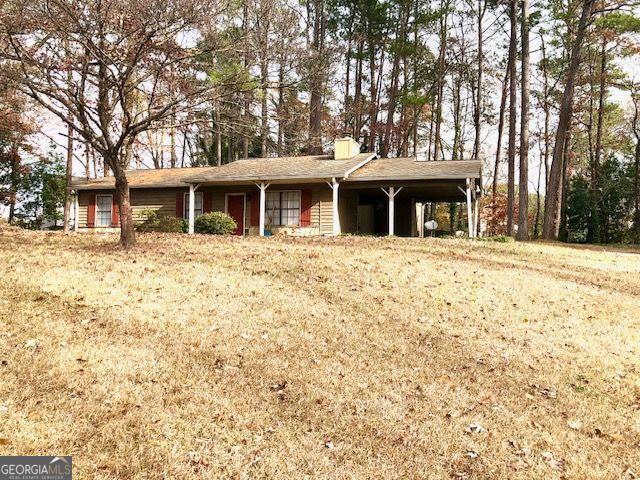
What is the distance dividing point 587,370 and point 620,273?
355 inches

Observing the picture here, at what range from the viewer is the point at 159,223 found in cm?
2253

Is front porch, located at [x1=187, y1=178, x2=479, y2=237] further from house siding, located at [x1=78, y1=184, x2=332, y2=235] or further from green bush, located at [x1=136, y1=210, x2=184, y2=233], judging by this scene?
green bush, located at [x1=136, y1=210, x2=184, y2=233]

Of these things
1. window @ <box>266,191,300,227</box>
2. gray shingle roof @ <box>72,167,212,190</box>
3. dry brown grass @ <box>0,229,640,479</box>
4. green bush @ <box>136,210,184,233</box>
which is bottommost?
dry brown grass @ <box>0,229,640,479</box>

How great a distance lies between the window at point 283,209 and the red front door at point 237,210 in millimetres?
1402

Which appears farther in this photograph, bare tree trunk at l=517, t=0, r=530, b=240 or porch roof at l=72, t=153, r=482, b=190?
bare tree trunk at l=517, t=0, r=530, b=240

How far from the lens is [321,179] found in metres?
19.9

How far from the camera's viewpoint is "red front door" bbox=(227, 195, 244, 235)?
2238cm

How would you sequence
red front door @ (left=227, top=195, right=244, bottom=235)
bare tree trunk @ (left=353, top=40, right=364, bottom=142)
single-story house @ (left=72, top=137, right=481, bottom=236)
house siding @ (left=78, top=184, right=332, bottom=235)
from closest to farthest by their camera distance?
single-story house @ (left=72, top=137, right=481, bottom=236) < house siding @ (left=78, top=184, right=332, bottom=235) < red front door @ (left=227, top=195, right=244, bottom=235) < bare tree trunk @ (left=353, top=40, right=364, bottom=142)

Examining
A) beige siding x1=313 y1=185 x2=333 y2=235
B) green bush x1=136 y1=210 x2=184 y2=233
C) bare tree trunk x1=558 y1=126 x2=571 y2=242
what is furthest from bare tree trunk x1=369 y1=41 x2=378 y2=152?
green bush x1=136 y1=210 x2=184 y2=233

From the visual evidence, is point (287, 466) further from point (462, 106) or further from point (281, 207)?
point (462, 106)

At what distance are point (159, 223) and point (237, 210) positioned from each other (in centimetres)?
381

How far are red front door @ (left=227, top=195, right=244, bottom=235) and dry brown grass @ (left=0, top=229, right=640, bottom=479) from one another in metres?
11.6

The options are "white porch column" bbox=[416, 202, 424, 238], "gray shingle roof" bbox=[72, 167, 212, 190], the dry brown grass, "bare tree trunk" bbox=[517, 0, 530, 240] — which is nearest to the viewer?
the dry brown grass

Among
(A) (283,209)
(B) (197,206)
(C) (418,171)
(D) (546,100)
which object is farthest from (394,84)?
(B) (197,206)
